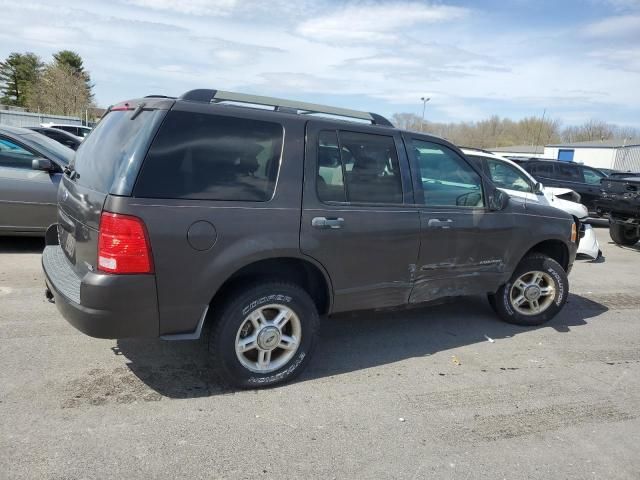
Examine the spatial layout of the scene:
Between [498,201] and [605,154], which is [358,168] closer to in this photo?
[498,201]

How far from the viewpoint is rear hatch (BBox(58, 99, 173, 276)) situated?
302cm

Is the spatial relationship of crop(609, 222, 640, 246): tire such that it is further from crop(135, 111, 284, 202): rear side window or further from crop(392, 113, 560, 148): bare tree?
crop(392, 113, 560, 148): bare tree

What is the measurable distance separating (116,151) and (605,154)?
187 feet

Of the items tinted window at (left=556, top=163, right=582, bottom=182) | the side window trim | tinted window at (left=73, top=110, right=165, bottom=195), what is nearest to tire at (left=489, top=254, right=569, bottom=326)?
the side window trim

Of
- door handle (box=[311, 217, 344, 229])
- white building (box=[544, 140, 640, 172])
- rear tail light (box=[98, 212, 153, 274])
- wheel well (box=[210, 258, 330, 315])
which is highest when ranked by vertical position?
white building (box=[544, 140, 640, 172])

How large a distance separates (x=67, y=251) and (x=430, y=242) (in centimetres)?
274

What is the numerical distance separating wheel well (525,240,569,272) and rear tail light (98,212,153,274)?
3954 millimetres

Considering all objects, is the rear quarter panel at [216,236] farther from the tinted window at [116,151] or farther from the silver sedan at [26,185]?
the silver sedan at [26,185]

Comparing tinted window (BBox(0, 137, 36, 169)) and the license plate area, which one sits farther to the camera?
tinted window (BBox(0, 137, 36, 169))

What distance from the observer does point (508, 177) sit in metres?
9.30

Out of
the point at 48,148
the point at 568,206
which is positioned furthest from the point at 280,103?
the point at 568,206

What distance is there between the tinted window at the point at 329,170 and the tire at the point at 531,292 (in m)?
2.32

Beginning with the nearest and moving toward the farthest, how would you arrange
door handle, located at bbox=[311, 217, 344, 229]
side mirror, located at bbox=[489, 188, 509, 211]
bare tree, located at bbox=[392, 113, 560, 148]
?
door handle, located at bbox=[311, 217, 344, 229], side mirror, located at bbox=[489, 188, 509, 211], bare tree, located at bbox=[392, 113, 560, 148]

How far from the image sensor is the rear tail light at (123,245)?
2.91 meters
